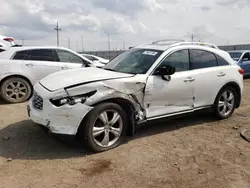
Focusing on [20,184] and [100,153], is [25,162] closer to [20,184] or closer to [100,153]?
[20,184]

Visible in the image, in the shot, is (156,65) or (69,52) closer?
(156,65)

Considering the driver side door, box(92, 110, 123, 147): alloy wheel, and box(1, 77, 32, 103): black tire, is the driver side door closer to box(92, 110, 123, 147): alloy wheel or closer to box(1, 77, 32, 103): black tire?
box(92, 110, 123, 147): alloy wheel

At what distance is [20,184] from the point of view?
350 centimetres

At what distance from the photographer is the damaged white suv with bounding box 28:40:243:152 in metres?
4.20

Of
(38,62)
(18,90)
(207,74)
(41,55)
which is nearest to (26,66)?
(38,62)

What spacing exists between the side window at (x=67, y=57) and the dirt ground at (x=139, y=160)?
3.06 meters

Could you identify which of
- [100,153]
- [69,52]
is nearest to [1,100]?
[69,52]

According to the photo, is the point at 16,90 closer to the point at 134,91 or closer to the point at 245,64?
the point at 134,91

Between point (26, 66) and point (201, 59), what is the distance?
469 cm

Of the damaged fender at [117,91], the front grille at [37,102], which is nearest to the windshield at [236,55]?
the damaged fender at [117,91]

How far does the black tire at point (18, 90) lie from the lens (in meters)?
7.58

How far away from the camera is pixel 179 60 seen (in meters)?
5.43

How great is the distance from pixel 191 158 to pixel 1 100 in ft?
19.0

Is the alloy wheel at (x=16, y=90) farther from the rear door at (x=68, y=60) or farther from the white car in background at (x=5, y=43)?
the white car in background at (x=5, y=43)
